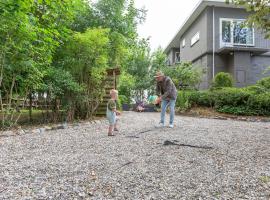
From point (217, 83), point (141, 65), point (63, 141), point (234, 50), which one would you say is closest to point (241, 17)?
point (234, 50)

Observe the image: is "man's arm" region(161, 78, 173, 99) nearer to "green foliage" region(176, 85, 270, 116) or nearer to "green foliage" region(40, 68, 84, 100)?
"green foliage" region(40, 68, 84, 100)

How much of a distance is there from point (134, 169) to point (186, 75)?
12.3 m

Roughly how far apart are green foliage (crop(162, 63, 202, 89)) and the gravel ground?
10.2 meters

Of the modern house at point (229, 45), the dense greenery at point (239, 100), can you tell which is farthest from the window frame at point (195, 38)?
the dense greenery at point (239, 100)

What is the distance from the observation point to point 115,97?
5.05 metres

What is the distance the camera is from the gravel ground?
6.84 feet

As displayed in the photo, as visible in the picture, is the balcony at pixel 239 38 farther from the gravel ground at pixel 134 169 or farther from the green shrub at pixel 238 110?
the gravel ground at pixel 134 169

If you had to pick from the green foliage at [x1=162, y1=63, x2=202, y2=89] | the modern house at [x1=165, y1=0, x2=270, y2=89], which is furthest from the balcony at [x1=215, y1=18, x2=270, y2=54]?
the green foliage at [x1=162, y1=63, x2=202, y2=89]

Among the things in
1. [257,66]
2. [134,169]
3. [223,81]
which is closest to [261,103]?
[223,81]

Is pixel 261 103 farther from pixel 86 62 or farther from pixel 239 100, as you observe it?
pixel 86 62

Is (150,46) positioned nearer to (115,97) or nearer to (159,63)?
(159,63)

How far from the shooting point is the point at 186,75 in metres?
14.4

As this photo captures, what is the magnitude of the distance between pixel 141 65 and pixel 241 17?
728 cm

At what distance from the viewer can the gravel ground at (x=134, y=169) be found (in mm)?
2086
